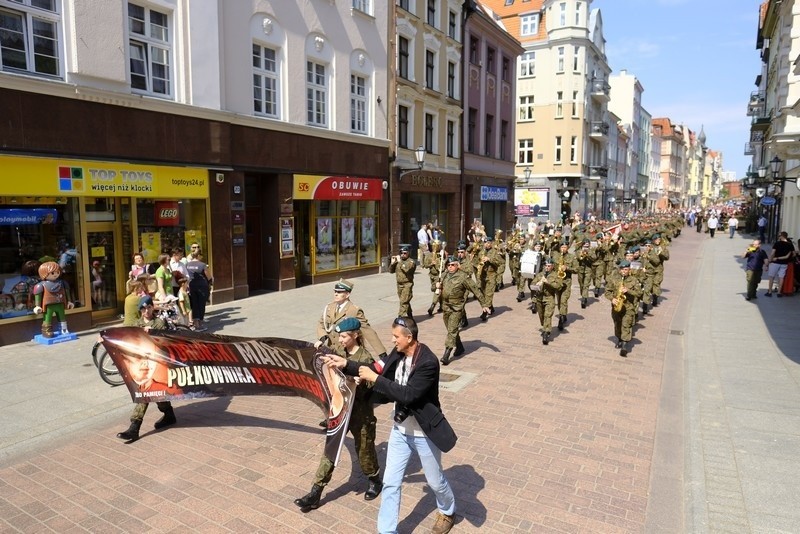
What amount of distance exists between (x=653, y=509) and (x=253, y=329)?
860 cm

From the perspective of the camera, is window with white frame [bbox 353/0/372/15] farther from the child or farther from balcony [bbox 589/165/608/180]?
balcony [bbox 589/165/608/180]

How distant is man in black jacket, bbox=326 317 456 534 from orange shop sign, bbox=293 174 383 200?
1274cm

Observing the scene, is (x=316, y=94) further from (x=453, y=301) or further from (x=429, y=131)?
(x=453, y=301)

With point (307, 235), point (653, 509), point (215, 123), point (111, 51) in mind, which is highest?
point (111, 51)

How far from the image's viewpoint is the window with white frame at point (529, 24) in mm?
45053

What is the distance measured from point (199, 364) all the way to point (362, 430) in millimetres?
2118

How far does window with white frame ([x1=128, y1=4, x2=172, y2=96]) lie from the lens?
39.8 feet

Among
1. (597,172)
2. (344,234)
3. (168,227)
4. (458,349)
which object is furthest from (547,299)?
(597,172)

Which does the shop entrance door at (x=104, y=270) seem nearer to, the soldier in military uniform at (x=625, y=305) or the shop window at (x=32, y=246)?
the shop window at (x=32, y=246)

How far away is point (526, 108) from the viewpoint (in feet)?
149

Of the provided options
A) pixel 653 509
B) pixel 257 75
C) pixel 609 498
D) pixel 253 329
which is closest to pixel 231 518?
pixel 609 498

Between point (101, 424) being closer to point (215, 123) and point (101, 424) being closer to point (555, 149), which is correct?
point (215, 123)

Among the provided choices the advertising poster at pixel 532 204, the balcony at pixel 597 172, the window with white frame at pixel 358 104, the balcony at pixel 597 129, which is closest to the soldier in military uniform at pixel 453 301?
the window with white frame at pixel 358 104

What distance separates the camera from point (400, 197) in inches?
857
